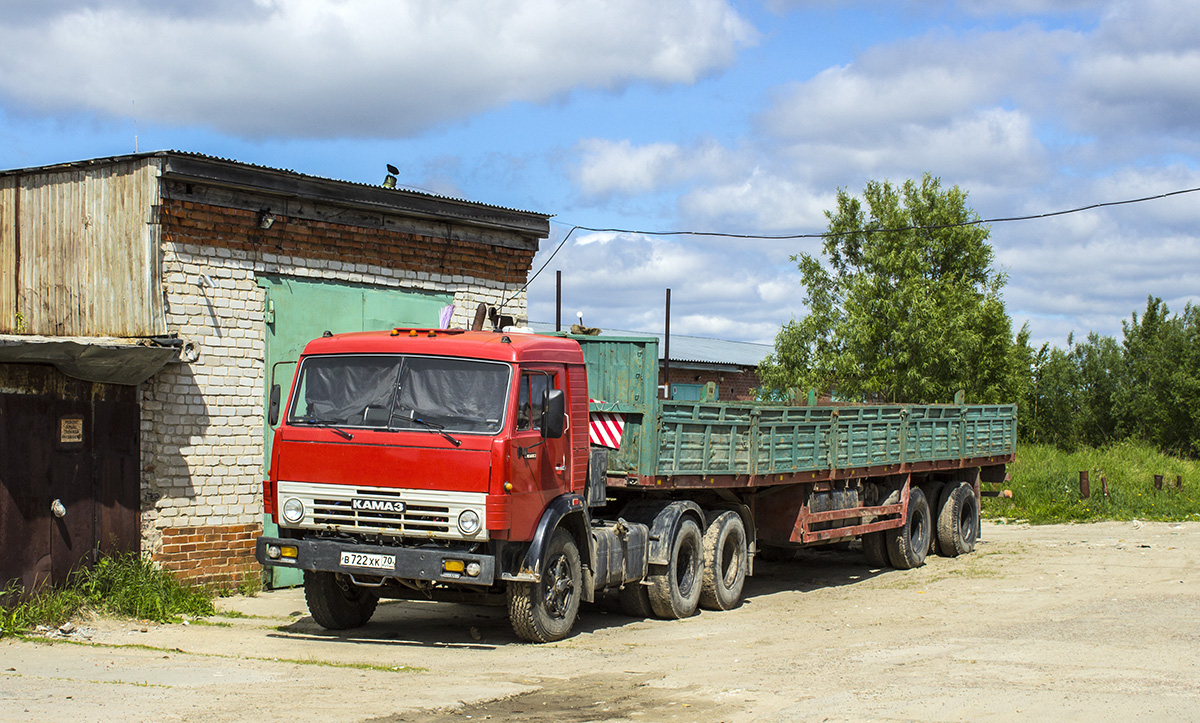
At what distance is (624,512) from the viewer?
11.1m

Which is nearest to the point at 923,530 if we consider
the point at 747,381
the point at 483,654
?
the point at 483,654

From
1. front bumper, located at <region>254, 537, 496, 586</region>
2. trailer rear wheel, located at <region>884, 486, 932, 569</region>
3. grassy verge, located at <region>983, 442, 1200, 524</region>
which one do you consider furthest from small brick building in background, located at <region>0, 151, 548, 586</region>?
grassy verge, located at <region>983, 442, 1200, 524</region>

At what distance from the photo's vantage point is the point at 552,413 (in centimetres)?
901

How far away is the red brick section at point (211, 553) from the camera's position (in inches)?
447

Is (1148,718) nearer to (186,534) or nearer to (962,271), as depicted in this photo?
(186,534)

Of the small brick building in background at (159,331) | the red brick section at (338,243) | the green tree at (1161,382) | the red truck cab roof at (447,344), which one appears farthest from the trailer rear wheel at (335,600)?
the green tree at (1161,382)

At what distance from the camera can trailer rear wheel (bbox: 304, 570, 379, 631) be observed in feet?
31.3

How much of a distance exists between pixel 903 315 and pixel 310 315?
22.0 m

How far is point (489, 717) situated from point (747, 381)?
31.7 meters

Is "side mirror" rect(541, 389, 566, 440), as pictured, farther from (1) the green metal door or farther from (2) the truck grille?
(1) the green metal door

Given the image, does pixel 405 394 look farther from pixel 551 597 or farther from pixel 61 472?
pixel 61 472

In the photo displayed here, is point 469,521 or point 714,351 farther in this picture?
point 714,351

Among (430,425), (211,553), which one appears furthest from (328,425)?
(211,553)

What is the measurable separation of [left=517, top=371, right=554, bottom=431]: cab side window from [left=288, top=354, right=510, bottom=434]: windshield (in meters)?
0.18
